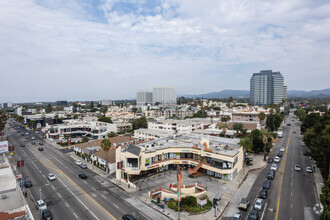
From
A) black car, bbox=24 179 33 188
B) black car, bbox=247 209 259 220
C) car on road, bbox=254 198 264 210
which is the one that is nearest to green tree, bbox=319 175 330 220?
black car, bbox=247 209 259 220

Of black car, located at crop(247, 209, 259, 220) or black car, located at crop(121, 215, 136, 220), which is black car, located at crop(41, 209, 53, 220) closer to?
black car, located at crop(121, 215, 136, 220)

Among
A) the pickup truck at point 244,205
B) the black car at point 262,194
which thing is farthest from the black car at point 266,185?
the pickup truck at point 244,205

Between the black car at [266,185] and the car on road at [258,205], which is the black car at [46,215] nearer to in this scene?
the car on road at [258,205]

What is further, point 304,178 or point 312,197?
point 304,178

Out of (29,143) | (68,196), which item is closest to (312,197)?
(68,196)

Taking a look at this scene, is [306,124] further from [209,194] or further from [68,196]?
[68,196]
